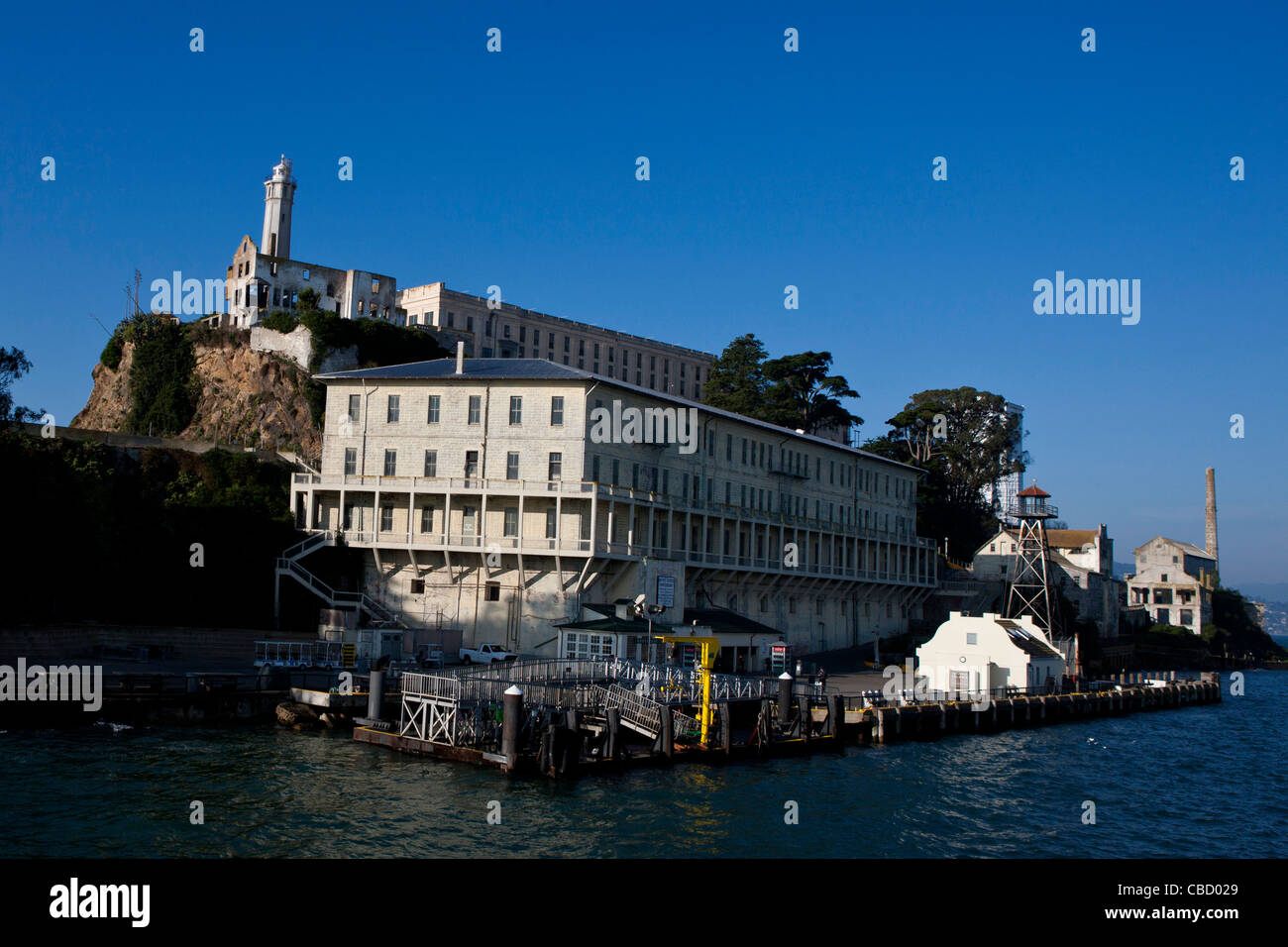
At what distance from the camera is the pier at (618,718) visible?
33094 millimetres

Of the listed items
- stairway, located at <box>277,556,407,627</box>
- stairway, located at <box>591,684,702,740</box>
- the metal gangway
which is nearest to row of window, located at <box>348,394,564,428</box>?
stairway, located at <box>277,556,407,627</box>

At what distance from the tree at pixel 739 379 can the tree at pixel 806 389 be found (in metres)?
1.04

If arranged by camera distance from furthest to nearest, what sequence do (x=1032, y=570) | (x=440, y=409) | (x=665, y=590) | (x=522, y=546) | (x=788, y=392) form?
(x=788, y=392), (x=1032, y=570), (x=440, y=409), (x=665, y=590), (x=522, y=546)

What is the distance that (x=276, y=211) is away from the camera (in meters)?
88.1

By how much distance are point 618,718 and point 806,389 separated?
66.4 meters

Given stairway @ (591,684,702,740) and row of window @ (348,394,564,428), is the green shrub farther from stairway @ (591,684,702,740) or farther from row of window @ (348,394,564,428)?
stairway @ (591,684,702,740)

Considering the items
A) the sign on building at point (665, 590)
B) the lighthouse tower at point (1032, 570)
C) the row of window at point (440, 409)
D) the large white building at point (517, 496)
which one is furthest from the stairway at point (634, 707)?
the lighthouse tower at point (1032, 570)

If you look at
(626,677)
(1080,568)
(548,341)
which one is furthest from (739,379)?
(626,677)

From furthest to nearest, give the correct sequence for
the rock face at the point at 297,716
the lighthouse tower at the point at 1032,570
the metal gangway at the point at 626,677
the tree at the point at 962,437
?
the tree at the point at 962,437, the lighthouse tower at the point at 1032,570, the rock face at the point at 297,716, the metal gangway at the point at 626,677

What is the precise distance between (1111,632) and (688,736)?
82.7 m

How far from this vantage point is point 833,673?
63.9 metres

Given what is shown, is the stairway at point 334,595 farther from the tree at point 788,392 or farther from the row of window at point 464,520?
the tree at point 788,392

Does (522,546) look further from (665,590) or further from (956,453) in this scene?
(956,453)
